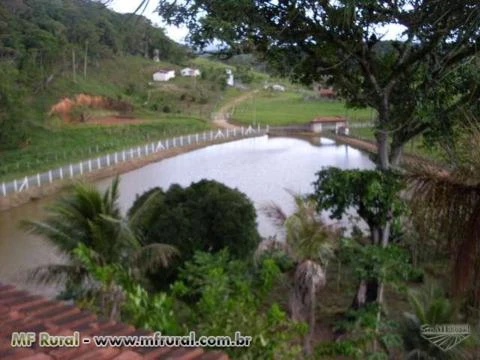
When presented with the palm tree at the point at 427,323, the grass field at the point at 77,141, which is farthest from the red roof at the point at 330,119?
the palm tree at the point at 427,323

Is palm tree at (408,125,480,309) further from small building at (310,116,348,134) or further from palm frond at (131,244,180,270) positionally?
small building at (310,116,348,134)

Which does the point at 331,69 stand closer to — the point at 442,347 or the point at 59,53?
the point at 442,347

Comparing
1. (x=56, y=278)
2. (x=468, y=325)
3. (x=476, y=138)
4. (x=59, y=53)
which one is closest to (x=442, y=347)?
(x=468, y=325)

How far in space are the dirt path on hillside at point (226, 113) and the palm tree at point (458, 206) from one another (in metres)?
33.5

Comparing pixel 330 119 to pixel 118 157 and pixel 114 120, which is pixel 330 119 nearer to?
pixel 114 120

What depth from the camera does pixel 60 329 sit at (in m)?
2.08

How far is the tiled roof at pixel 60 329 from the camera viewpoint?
71.8 inches

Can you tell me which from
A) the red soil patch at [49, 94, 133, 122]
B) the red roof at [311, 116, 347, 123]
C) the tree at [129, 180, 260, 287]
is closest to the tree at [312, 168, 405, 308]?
the tree at [129, 180, 260, 287]

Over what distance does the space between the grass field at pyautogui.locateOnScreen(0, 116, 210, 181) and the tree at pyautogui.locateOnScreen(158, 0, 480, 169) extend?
48.3 feet

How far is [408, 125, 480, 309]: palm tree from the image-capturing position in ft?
6.53

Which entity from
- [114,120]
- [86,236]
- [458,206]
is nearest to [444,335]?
[458,206]

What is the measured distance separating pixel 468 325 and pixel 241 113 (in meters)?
37.8

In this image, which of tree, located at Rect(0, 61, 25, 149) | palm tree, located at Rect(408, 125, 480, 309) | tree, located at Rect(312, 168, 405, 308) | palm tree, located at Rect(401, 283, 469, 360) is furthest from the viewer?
tree, located at Rect(0, 61, 25, 149)

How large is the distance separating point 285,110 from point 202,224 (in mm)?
37132
